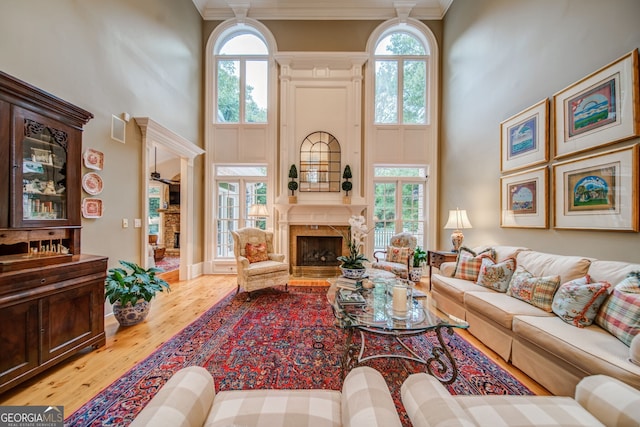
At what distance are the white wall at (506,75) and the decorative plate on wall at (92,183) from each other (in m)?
5.07

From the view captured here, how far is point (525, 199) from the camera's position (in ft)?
9.91

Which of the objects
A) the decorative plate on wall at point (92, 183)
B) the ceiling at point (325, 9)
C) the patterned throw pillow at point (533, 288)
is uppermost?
the ceiling at point (325, 9)

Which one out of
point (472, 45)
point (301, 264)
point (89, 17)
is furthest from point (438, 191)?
point (89, 17)

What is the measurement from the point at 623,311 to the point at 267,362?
2564 millimetres

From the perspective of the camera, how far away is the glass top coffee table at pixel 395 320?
5.77 feet

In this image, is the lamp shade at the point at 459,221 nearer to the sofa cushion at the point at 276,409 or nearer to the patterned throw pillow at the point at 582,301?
the patterned throw pillow at the point at 582,301

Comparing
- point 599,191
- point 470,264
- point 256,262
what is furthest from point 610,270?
point 256,262

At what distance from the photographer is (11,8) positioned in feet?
6.89

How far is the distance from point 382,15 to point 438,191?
3796 millimetres

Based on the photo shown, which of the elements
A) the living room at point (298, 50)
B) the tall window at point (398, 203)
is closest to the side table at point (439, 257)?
the living room at point (298, 50)

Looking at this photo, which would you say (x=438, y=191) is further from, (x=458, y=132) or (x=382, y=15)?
(x=382, y=15)

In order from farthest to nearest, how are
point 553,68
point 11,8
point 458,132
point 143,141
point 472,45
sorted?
point 458,132
point 472,45
point 143,141
point 553,68
point 11,8

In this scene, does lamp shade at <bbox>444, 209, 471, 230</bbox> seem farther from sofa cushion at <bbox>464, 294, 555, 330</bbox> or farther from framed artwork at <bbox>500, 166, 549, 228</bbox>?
sofa cushion at <bbox>464, 294, 555, 330</bbox>

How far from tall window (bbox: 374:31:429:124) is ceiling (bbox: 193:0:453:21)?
0.44 metres
